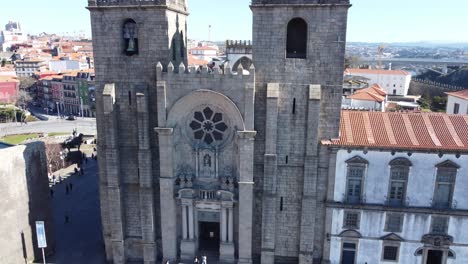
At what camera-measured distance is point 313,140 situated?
25281mm

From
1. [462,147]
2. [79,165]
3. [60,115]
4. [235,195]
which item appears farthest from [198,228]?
[60,115]

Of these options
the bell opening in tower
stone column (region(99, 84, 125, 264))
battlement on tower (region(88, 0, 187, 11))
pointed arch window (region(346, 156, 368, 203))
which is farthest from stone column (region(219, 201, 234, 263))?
battlement on tower (region(88, 0, 187, 11))

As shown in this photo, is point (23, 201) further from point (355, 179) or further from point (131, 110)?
point (355, 179)

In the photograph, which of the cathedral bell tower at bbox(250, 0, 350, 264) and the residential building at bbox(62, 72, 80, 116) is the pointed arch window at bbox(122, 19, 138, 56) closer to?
the cathedral bell tower at bbox(250, 0, 350, 264)

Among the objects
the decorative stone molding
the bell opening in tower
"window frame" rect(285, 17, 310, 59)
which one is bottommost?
the bell opening in tower

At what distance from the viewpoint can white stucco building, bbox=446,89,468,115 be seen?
152 feet

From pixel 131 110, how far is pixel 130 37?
17.4 ft

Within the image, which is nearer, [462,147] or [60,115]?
[462,147]

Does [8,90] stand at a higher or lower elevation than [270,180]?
higher

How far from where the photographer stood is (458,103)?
157 ft

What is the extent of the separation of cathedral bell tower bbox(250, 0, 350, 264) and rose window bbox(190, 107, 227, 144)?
2762 mm

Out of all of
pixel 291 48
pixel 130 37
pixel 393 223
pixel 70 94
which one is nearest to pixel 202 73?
pixel 130 37

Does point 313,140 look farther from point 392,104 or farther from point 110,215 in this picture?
point 392,104

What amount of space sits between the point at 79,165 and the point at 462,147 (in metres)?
46.1
